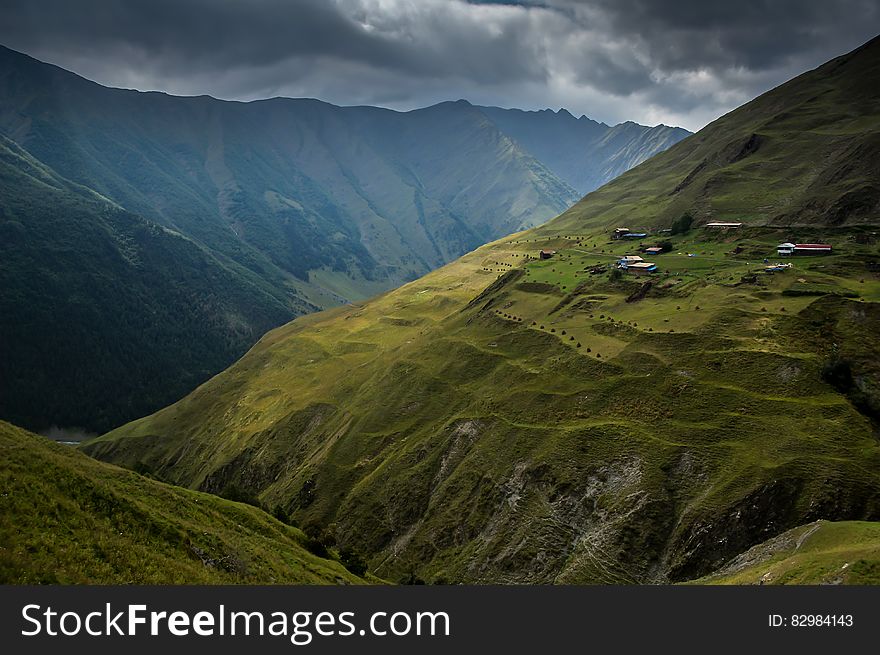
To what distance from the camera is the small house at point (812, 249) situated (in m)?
132

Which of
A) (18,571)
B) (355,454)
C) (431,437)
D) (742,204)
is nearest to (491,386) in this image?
(431,437)

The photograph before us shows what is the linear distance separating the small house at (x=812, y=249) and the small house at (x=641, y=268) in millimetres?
32385

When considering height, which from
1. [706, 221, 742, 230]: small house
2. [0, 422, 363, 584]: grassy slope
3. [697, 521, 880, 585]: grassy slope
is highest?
[706, 221, 742, 230]: small house

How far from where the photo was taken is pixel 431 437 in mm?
118938

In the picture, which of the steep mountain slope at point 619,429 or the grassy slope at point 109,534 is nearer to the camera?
the grassy slope at point 109,534

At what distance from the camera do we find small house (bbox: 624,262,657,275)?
485 feet

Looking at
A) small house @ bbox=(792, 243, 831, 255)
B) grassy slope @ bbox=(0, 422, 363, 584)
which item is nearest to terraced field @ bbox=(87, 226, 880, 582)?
small house @ bbox=(792, 243, 831, 255)

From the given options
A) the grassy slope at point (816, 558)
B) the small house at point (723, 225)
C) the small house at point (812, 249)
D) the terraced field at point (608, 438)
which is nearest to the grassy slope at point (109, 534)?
the terraced field at point (608, 438)

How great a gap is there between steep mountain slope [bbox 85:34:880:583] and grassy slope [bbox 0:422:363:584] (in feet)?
108

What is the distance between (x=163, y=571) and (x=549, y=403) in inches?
3073

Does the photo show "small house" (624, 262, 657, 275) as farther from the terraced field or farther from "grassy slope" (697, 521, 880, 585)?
"grassy slope" (697, 521, 880, 585)

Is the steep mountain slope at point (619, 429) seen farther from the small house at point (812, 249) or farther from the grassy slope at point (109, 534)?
the grassy slope at point (109, 534)

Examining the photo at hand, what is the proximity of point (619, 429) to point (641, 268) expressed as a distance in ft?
238

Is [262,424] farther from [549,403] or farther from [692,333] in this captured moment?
[692,333]
